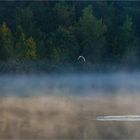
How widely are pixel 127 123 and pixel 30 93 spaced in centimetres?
165

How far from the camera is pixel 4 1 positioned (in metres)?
16.3

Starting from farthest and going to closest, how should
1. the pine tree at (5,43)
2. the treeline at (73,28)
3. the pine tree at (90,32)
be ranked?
the pine tree at (90,32) < the treeline at (73,28) < the pine tree at (5,43)

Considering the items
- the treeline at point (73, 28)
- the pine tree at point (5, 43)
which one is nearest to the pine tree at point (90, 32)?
the treeline at point (73, 28)

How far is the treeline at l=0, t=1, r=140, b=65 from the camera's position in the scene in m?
15.4

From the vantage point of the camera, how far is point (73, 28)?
54.9 feet

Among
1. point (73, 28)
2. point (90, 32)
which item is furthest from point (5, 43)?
point (90, 32)

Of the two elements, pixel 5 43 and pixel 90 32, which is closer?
pixel 5 43

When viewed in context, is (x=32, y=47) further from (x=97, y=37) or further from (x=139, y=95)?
(x=139, y=95)

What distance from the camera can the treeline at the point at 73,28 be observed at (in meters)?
15.4

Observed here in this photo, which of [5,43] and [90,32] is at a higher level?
[5,43]

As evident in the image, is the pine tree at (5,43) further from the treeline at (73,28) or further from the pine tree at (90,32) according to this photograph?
the pine tree at (90,32)

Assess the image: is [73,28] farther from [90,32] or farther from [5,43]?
[5,43]

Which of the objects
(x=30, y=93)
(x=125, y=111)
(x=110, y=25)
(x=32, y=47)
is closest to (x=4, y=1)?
(x=32, y=47)

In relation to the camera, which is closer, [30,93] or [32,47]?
[30,93]
